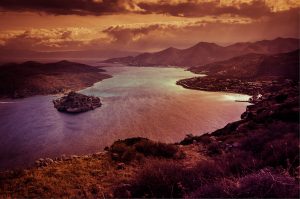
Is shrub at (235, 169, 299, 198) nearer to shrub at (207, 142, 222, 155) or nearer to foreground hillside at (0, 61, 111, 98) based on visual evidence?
shrub at (207, 142, 222, 155)

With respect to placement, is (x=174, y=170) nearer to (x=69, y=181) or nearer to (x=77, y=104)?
(x=69, y=181)

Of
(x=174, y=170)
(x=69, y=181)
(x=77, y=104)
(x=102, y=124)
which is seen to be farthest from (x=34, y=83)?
(x=174, y=170)

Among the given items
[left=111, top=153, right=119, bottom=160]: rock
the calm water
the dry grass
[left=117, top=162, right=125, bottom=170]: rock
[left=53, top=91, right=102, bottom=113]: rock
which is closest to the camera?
the dry grass

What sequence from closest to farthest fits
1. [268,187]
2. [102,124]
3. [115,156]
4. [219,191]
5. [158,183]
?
[268,187]
[219,191]
[158,183]
[115,156]
[102,124]

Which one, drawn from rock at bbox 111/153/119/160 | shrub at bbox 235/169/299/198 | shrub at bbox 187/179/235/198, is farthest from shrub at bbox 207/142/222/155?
shrub at bbox 235/169/299/198

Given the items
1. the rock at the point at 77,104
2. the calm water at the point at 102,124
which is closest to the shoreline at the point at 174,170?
the calm water at the point at 102,124

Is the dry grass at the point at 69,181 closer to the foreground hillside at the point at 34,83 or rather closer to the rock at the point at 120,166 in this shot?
the rock at the point at 120,166

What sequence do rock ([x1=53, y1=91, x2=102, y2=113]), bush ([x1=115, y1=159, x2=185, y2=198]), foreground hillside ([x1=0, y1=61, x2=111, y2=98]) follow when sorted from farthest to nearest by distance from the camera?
foreground hillside ([x1=0, y1=61, x2=111, y2=98]) → rock ([x1=53, y1=91, x2=102, y2=113]) → bush ([x1=115, y1=159, x2=185, y2=198])
